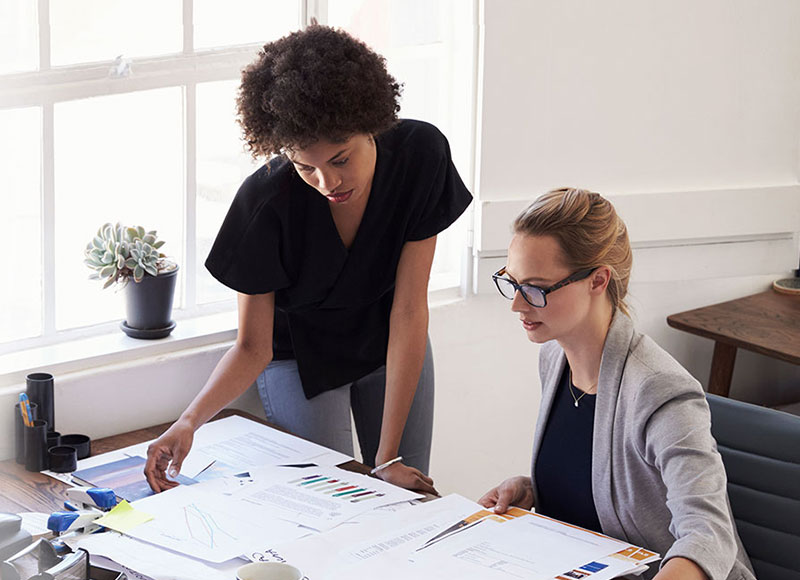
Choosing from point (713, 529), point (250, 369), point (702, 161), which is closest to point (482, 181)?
point (702, 161)

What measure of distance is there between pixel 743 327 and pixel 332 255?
4.79ft

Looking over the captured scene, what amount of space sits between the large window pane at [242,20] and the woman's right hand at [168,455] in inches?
38.3

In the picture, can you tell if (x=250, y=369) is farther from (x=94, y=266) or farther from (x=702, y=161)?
(x=702, y=161)

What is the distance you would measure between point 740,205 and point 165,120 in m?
1.61

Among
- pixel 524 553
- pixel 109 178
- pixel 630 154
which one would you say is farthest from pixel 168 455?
pixel 630 154

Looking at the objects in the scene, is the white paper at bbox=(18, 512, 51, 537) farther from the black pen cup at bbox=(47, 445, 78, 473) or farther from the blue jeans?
the blue jeans

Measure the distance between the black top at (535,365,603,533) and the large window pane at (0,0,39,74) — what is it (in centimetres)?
128

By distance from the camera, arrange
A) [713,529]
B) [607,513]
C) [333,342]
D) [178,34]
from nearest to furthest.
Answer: [713,529] → [607,513] → [333,342] → [178,34]

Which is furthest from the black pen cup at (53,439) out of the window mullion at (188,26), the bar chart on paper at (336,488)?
the window mullion at (188,26)

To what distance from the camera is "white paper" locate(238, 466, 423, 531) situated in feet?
5.62

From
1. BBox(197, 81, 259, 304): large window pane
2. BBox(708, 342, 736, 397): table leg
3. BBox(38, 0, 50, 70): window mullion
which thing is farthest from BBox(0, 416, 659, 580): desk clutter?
BBox(708, 342, 736, 397): table leg

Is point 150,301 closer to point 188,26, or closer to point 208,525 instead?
point 188,26

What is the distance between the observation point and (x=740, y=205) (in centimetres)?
301

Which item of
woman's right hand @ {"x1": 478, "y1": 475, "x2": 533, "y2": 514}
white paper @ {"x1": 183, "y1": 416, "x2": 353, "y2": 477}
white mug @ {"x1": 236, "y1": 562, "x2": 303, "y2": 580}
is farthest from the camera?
white paper @ {"x1": 183, "y1": 416, "x2": 353, "y2": 477}
